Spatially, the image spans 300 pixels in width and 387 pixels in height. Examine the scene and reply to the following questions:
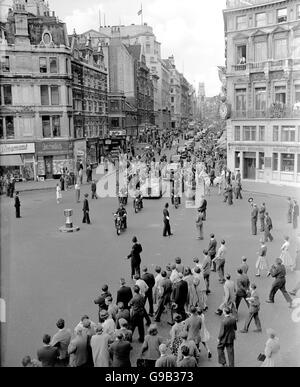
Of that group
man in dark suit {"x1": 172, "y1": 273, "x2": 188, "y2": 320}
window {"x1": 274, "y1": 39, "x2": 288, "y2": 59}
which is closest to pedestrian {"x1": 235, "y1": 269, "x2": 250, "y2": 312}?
man in dark suit {"x1": 172, "y1": 273, "x2": 188, "y2": 320}

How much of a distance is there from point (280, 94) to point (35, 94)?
2315 centimetres

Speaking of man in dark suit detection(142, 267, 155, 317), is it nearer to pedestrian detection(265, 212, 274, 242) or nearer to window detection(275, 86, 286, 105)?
pedestrian detection(265, 212, 274, 242)

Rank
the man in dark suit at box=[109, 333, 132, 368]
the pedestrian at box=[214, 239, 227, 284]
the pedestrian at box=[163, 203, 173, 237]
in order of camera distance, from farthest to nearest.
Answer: the pedestrian at box=[163, 203, 173, 237] → the pedestrian at box=[214, 239, 227, 284] → the man in dark suit at box=[109, 333, 132, 368]

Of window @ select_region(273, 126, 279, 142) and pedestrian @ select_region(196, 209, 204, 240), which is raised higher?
window @ select_region(273, 126, 279, 142)

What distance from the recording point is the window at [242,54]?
4550 cm

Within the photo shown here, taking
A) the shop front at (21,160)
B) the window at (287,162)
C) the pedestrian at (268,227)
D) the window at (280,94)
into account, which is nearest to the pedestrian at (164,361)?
the pedestrian at (268,227)

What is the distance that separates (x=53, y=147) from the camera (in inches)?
1870

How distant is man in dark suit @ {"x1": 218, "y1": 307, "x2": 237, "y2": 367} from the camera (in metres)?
10.9

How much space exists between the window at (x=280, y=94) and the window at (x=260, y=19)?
582 centimetres

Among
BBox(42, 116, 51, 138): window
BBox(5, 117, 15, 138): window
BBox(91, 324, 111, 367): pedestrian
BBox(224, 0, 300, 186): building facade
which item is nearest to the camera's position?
BBox(91, 324, 111, 367): pedestrian

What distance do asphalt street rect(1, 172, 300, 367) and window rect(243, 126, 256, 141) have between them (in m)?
12.8

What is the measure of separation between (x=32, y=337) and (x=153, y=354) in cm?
389

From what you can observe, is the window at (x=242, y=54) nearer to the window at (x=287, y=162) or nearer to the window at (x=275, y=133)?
the window at (x=275, y=133)
